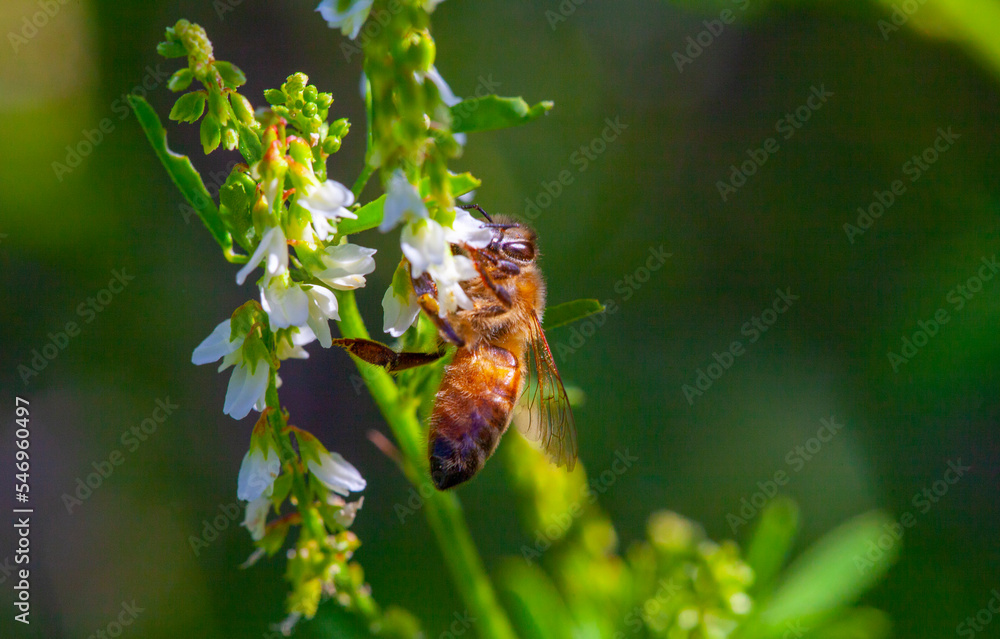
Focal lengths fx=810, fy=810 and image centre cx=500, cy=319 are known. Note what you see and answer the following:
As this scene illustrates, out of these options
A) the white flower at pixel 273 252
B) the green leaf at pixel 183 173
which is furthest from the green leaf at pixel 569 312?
the green leaf at pixel 183 173

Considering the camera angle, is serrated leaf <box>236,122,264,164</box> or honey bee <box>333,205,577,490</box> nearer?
serrated leaf <box>236,122,264,164</box>

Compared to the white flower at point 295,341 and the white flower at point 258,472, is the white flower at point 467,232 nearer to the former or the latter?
the white flower at point 295,341

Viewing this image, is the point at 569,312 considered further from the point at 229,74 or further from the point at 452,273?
the point at 229,74

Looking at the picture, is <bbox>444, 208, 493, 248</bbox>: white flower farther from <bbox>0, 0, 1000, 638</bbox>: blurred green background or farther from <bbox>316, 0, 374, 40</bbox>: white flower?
<bbox>0, 0, 1000, 638</bbox>: blurred green background

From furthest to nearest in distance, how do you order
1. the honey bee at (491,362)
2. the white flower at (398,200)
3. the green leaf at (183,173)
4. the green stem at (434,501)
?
the green stem at (434,501) → the honey bee at (491,362) → the green leaf at (183,173) → the white flower at (398,200)

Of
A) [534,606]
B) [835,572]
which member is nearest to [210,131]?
[534,606]

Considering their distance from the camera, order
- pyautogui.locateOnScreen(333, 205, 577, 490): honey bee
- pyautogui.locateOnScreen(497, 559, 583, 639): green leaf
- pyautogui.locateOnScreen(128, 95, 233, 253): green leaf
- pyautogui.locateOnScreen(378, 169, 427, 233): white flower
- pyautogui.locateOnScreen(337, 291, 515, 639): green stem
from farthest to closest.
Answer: pyautogui.locateOnScreen(497, 559, 583, 639): green leaf
pyautogui.locateOnScreen(337, 291, 515, 639): green stem
pyautogui.locateOnScreen(333, 205, 577, 490): honey bee
pyautogui.locateOnScreen(128, 95, 233, 253): green leaf
pyautogui.locateOnScreen(378, 169, 427, 233): white flower

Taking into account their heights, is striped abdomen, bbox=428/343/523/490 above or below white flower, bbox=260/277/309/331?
below

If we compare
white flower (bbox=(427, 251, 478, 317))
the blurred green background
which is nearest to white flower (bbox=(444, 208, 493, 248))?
white flower (bbox=(427, 251, 478, 317))
